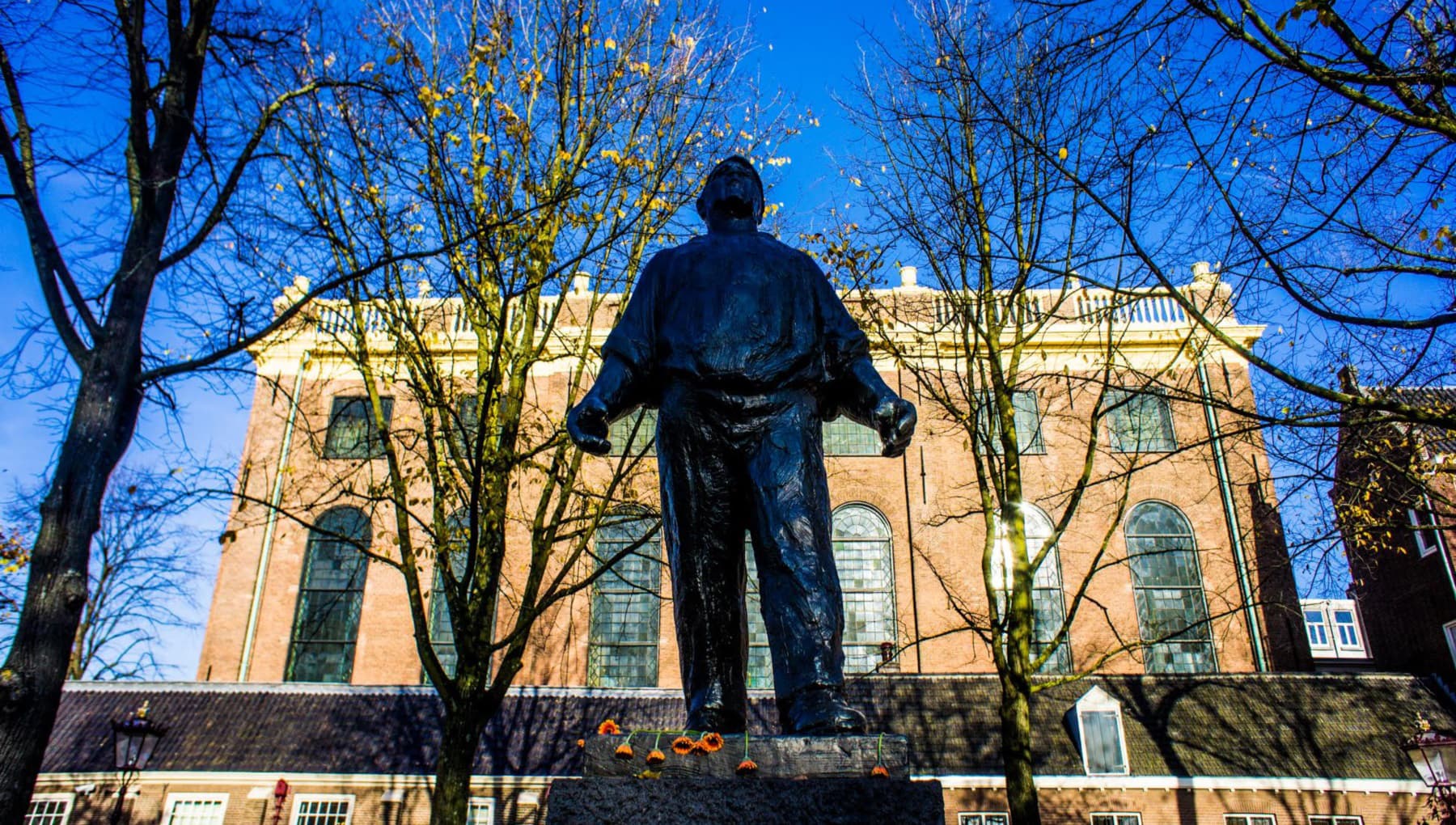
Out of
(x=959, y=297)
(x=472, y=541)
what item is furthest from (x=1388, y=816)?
(x=472, y=541)

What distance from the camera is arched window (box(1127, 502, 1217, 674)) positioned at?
71.6ft

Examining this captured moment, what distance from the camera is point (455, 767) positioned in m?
8.67

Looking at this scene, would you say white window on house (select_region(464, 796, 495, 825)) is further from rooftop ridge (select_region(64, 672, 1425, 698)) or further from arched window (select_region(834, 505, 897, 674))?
arched window (select_region(834, 505, 897, 674))

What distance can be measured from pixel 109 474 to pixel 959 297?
8.94m

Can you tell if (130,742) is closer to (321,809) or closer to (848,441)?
(321,809)

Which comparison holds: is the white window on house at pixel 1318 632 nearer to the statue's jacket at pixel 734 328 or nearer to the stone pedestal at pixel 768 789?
the statue's jacket at pixel 734 328

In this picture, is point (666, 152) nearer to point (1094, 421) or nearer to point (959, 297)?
point (959, 297)

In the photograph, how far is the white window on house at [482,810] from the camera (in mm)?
18016

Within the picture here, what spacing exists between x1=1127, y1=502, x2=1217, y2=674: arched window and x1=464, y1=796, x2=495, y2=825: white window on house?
14.4m

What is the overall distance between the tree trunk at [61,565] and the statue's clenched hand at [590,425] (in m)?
4.87

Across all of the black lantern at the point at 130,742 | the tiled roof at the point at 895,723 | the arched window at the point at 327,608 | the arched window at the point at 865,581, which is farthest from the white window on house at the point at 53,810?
the arched window at the point at 865,581

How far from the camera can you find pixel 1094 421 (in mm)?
10742

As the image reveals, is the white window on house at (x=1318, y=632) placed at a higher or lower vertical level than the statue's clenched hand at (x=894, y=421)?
higher

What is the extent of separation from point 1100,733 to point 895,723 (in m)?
3.92
